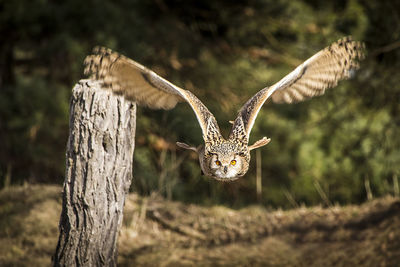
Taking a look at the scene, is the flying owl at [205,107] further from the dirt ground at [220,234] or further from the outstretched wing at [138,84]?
the dirt ground at [220,234]

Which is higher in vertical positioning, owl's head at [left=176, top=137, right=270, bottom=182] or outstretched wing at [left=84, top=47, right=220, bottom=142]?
outstretched wing at [left=84, top=47, right=220, bottom=142]

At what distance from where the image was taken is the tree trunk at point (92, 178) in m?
2.61

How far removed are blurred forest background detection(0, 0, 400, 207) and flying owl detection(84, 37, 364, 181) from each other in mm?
2190

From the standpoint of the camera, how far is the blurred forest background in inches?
209

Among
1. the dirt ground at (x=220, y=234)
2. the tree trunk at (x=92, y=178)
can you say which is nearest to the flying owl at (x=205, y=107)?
the tree trunk at (x=92, y=178)

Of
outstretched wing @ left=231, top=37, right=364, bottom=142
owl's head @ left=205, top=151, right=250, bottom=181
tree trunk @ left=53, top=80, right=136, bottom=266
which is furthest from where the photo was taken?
tree trunk @ left=53, top=80, right=136, bottom=266

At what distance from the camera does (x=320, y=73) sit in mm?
2625

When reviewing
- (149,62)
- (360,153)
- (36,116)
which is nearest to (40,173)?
(36,116)

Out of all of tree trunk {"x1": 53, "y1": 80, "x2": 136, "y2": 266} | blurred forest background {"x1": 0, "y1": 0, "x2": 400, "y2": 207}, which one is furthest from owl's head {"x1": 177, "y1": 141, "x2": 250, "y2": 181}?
blurred forest background {"x1": 0, "y1": 0, "x2": 400, "y2": 207}

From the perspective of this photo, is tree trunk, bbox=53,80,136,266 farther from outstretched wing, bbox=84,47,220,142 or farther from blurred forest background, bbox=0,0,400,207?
blurred forest background, bbox=0,0,400,207

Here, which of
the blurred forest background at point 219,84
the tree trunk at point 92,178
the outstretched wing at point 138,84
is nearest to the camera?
the outstretched wing at point 138,84

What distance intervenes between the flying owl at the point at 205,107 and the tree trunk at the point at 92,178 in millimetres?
298

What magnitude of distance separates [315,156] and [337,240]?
2.90 metres

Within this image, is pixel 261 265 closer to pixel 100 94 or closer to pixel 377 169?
pixel 100 94
